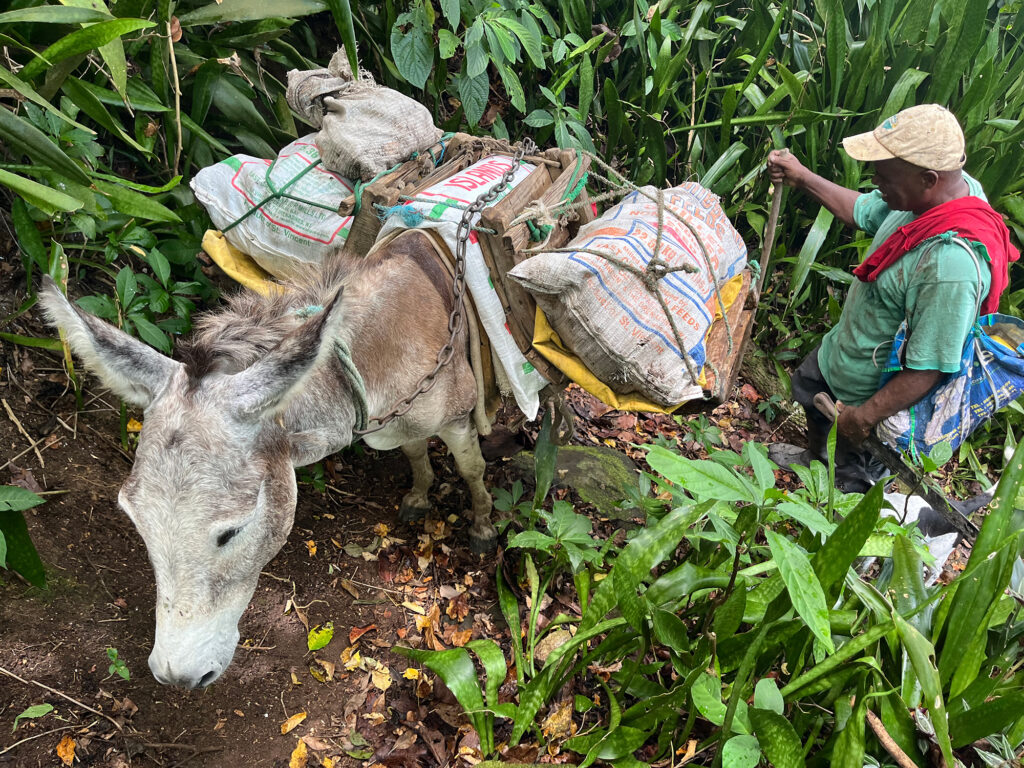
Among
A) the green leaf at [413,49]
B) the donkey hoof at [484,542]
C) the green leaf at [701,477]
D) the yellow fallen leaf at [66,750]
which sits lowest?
the donkey hoof at [484,542]

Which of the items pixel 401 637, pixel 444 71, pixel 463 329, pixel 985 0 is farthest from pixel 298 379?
pixel 985 0

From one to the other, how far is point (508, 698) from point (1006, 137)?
5.02 meters

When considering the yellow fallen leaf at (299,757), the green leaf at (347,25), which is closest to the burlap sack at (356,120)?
the green leaf at (347,25)

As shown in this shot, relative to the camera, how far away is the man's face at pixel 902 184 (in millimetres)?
2986

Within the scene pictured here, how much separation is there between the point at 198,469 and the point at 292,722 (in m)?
1.28

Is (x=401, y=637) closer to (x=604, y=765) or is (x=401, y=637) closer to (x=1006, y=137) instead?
(x=604, y=765)

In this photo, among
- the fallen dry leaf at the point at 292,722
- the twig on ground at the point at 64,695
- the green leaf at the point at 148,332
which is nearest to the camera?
the twig on ground at the point at 64,695

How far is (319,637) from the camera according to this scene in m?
2.74

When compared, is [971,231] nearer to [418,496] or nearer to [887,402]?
[887,402]

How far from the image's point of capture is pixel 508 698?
8.90ft

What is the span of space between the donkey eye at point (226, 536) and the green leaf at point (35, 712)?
1013mm

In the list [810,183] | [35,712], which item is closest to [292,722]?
[35,712]

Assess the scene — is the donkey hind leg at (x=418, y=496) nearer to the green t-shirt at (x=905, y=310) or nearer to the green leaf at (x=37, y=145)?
the green leaf at (x=37, y=145)

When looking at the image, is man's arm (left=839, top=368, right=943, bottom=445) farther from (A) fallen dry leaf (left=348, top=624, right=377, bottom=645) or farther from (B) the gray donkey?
(A) fallen dry leaf (left=348, top=624, right=377, bottom=645)
